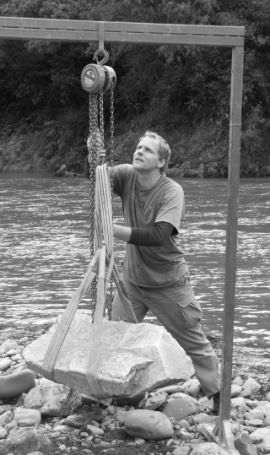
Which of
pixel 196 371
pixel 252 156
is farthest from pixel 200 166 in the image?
pixel 196 371

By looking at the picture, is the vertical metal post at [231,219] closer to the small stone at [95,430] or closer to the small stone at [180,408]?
the small stone at [180,408]

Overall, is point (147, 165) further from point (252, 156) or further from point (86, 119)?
point (86, 119)

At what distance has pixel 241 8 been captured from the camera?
2994 cm

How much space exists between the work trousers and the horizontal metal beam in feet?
4.35

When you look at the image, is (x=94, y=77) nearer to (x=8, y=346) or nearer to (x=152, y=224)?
(x=152, y=224)

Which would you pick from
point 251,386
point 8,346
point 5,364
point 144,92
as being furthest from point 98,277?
point 144,92

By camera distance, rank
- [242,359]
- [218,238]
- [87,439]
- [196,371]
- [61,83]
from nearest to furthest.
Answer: [87,439]
[196,371]
[242,359]
[218,238]
[61,83]

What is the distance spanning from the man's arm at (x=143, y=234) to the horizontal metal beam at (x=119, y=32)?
3.12 ft

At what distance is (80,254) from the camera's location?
1125 centimetres

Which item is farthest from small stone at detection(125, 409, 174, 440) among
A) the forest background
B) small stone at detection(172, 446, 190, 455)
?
the forest background

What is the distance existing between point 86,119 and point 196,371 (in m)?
33.7

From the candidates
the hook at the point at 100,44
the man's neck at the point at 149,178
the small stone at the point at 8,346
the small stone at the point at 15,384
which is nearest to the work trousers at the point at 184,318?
the man's neck at the point at 149,178

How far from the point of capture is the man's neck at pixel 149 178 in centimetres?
412

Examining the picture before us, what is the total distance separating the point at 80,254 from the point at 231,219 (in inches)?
294
